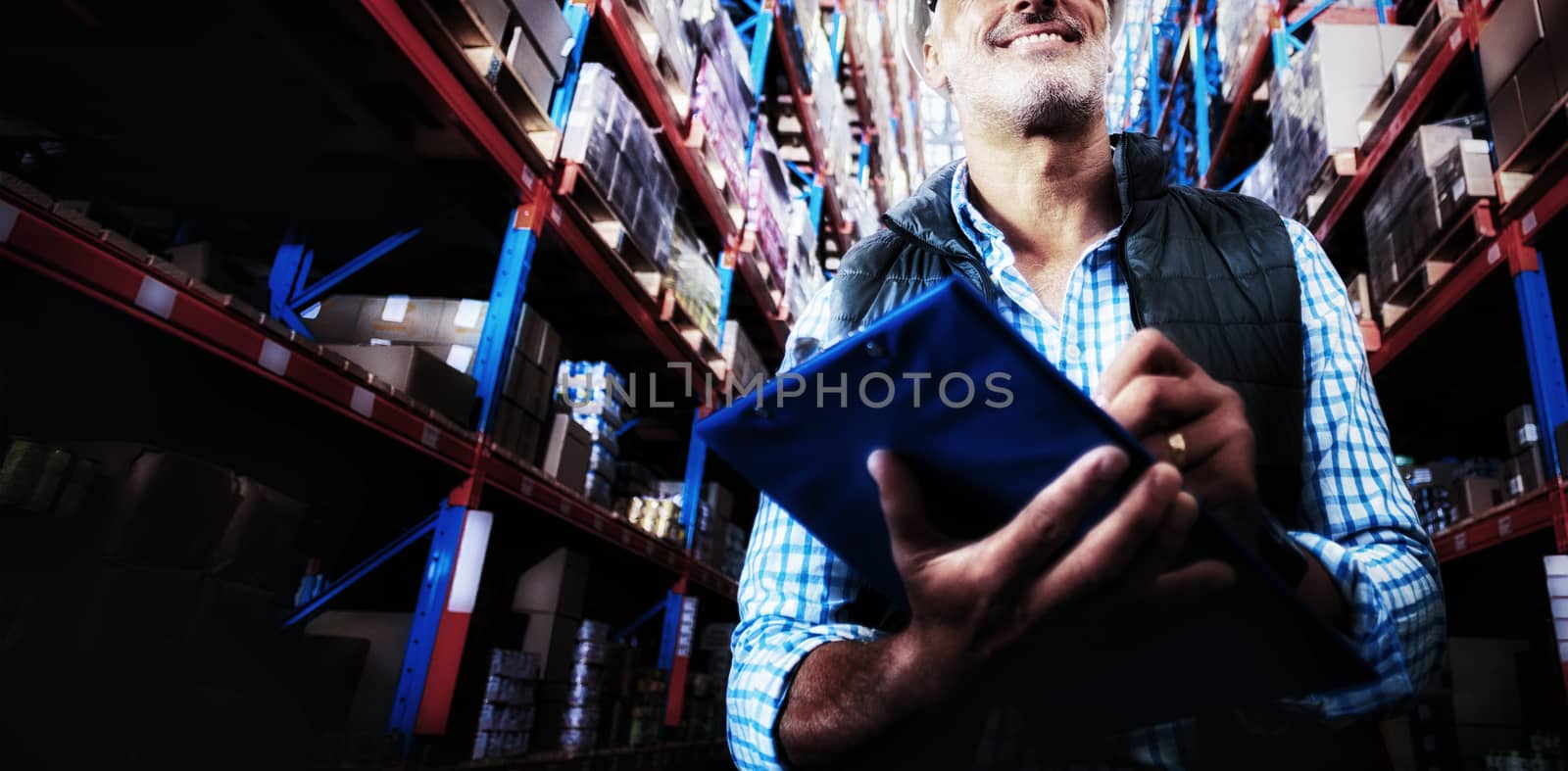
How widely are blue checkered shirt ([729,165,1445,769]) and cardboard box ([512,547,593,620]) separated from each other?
3631 mm

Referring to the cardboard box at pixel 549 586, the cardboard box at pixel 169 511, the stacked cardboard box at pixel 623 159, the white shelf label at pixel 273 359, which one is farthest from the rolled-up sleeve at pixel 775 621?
Result: the cardboard box at pixel 549 586

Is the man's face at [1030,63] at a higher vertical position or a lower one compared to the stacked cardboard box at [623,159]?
lower

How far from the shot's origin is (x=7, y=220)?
1681mm

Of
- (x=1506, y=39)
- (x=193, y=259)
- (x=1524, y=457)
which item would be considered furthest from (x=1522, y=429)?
(x=193, y=259)

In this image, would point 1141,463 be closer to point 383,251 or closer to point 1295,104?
point 383,251

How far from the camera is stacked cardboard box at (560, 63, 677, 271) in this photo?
3930 millimetres

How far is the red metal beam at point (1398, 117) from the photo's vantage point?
14.1ft

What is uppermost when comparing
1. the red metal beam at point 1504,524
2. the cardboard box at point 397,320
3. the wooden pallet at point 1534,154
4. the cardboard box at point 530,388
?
the wooden pallet at point 1534,154

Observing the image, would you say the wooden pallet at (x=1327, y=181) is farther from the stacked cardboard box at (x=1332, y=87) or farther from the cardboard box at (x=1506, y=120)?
the cardboard box at (x=1506, y=120)

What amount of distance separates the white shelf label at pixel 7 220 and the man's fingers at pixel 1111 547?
7.11 feet

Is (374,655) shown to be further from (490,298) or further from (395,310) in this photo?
(490,298)

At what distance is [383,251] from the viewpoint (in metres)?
3.64

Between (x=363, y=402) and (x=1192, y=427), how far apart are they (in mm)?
2713

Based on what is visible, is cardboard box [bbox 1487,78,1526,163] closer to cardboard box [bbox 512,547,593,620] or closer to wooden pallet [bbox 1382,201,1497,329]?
wooden pallet [bbox 1382,201,1497,329]
